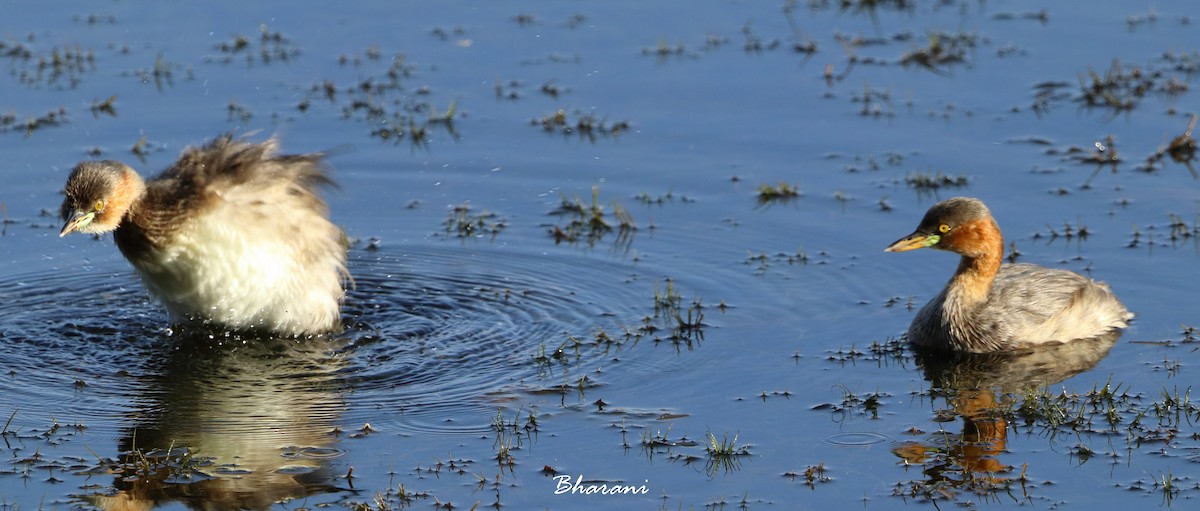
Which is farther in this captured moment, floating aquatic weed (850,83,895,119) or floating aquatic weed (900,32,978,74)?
floating aquatic weed (900,32,978,74)

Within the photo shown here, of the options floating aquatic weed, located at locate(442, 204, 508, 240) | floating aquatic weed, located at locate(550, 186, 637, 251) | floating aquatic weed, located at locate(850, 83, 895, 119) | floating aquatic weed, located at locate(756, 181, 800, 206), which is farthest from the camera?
floating aquatic weed, located at locate(850, 83, 895, 119)

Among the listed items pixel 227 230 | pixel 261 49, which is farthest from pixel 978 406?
pixel 261 49

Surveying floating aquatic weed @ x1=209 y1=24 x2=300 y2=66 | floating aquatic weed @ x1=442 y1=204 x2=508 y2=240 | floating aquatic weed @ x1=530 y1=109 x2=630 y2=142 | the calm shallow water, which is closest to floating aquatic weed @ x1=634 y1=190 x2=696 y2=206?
the calm shallow water

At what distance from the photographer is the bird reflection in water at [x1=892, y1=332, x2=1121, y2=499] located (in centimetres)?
776

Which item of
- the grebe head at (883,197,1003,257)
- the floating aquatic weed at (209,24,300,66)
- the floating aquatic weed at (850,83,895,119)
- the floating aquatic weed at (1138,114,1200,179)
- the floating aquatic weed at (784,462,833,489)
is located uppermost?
the floating aquatic weed at (209,24,300,66)

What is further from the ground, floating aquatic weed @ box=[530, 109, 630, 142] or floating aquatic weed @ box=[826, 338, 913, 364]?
floating aquatic weed @ box=[530, 109, 630, 142]

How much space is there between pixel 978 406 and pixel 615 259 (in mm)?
3141

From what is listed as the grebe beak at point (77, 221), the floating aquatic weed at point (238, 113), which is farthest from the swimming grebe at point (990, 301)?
the floating aquatic weed at point (238, 113)

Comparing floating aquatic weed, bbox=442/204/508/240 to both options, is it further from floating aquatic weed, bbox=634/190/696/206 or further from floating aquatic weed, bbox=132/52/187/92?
floating aquatic weed, bbox=132/52/187/92

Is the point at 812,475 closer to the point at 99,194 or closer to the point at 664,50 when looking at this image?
the point at 99,194

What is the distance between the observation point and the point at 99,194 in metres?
9.41

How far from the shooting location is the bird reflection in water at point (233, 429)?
303 inches

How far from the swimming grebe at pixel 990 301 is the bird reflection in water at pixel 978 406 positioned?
0.08m

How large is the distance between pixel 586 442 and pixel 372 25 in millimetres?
7991
